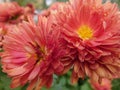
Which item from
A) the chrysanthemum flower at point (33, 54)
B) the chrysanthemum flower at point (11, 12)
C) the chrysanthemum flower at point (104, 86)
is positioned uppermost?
the chrysanthemum flower at point (11, 12)

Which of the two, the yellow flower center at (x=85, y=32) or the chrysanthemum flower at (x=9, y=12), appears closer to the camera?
the yellow flower center at (x=85, y=32)

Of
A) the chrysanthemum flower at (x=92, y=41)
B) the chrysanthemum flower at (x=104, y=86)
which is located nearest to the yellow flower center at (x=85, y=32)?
the chrysanthemum flower at (x=92, y=41)

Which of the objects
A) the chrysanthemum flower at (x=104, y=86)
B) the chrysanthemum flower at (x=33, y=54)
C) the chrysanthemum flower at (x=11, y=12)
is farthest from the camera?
the chrysanthemum flower at (x=11, y=12)

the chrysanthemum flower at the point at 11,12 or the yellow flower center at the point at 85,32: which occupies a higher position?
the chrysanthemum flower at the point at 11,12

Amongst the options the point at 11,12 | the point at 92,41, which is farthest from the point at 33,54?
the point at 11,12

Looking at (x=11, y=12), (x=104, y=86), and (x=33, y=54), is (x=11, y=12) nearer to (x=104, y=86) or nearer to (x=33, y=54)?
(x=104, y=86)

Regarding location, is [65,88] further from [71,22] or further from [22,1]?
[22,1]

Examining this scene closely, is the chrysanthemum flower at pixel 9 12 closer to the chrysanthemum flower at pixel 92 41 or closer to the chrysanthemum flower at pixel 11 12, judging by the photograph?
the chrysanthemum flower at pixel 11 12
